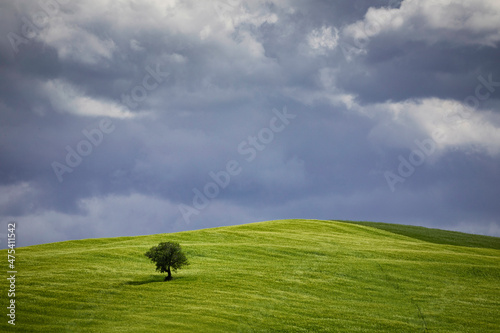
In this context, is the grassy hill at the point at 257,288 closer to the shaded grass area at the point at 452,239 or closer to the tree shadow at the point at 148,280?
the tree shadow at the point at 148,280

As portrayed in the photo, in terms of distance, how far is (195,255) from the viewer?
148 feet

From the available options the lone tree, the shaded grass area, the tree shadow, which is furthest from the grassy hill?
the shaded grass area

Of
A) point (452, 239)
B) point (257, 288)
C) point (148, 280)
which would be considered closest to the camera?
point (257, 288)

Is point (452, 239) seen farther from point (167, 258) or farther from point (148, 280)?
point (148, 280)

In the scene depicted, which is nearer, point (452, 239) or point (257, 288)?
point (257, 288)

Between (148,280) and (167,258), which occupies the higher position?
(167,258)

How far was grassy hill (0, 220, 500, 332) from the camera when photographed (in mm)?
27875

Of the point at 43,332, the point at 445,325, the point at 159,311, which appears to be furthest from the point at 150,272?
the point at 445,325

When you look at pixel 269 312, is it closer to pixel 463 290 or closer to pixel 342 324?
pixel 342 324

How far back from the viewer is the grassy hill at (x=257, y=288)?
27875 millimetres

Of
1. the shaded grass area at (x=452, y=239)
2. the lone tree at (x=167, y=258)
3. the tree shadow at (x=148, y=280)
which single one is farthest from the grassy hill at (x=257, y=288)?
the shaded grass area at (x=452, y=239)

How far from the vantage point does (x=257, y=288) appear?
34188 mm

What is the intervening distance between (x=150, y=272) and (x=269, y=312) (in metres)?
14.5

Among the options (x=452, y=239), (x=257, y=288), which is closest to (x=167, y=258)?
(x=257, y=288)
